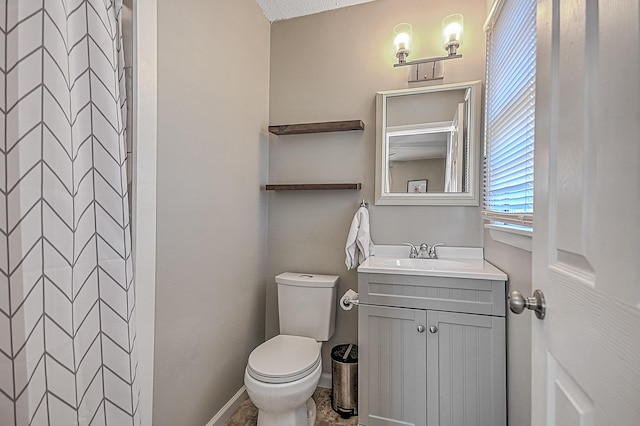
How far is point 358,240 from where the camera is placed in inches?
76.5

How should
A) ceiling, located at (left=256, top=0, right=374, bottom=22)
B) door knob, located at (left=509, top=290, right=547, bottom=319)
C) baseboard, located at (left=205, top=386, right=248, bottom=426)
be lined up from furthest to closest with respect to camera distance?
1. ceiling, located at (left=256, top=0, right=374, bottom=22)
2. baseboard, located at (left=205, top=386, right=248, bottom=426)
3. door knob, located at (left=509, top=290, right=547, bottom=319)

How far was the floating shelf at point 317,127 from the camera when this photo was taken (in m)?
1.99

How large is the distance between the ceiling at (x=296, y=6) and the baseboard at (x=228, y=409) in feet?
8.22

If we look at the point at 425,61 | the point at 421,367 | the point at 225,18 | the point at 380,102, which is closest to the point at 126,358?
the point at 421,367

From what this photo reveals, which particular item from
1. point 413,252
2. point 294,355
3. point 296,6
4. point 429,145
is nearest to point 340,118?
point 429,145

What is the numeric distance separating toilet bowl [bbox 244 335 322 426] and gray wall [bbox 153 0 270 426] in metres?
0.29

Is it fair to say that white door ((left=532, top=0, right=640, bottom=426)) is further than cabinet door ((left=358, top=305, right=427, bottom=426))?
No

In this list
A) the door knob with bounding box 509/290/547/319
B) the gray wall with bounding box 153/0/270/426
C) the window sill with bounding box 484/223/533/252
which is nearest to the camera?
the door knob with bounding box 509/290/547/319

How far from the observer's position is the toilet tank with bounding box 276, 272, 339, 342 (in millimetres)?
1904

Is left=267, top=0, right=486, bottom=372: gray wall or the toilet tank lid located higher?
left=267, top=0, right=486, bottom=372: gray wall

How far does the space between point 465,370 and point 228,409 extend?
1292mm

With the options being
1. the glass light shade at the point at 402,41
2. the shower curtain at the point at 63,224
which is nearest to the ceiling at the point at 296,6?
the glass light shade at the point at 402,41

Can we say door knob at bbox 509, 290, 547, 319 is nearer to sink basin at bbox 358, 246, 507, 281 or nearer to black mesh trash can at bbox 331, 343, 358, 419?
sink basin at bbox 358, 246, 507, 281

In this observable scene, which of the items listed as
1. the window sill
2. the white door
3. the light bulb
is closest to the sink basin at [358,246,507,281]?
the window sill
